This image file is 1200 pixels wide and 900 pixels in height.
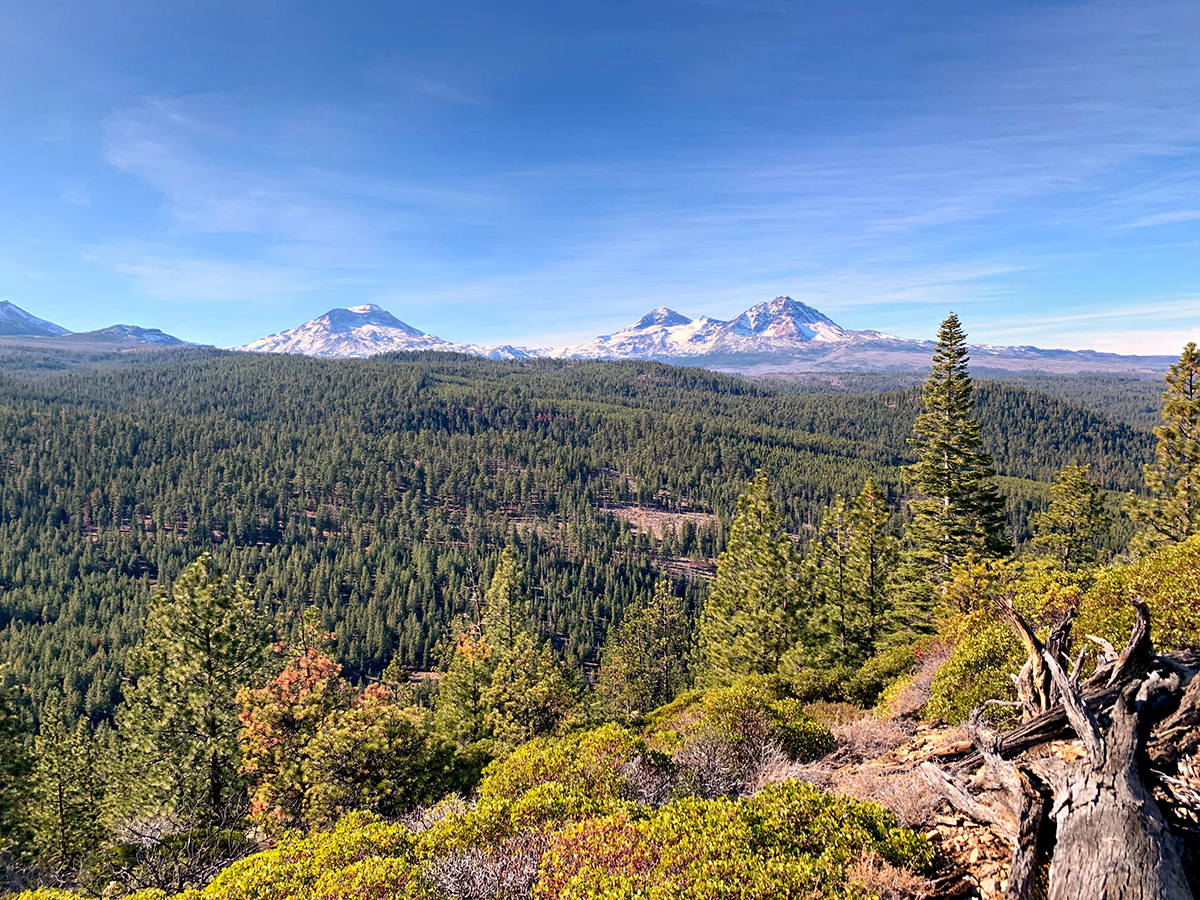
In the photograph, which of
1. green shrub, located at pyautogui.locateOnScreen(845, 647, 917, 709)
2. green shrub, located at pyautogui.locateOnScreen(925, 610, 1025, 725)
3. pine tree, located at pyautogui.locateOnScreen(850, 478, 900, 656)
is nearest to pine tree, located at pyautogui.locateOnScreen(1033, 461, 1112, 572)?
pine tree, located at pyautogui.locateOnScreen(850, 478, 900, 656)

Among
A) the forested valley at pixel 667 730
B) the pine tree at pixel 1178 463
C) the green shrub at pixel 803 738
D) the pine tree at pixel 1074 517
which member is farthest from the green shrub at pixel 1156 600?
the pine tree at pixel 1074 517

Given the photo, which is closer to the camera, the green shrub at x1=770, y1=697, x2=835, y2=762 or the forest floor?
the forest floor

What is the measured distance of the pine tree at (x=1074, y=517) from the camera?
40.9 m

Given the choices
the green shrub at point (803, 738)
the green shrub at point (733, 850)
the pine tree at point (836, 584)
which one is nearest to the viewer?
the green shrub at point (733, 850)

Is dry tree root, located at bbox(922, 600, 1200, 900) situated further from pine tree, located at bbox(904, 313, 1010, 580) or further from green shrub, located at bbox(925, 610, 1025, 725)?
pine tree, located at bbox(904, 313, 1010, 580)

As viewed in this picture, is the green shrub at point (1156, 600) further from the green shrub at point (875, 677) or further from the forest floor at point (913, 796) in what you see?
the green shrub at point (875, 677)

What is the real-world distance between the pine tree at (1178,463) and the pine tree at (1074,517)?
5310 mm

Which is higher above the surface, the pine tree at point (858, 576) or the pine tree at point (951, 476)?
the pine tree at point (951, 476)

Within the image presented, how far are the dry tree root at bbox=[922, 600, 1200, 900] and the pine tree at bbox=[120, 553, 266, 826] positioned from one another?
2726 centimetres

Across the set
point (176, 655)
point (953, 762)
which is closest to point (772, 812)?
point (953, 762)

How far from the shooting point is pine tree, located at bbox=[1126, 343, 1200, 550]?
33.2m

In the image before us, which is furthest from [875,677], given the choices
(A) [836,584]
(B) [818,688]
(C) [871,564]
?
(A) [836,584]

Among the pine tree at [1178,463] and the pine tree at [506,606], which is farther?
the pine tree at [506,606]

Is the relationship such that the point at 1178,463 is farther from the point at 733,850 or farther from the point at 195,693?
the point at 195,693
